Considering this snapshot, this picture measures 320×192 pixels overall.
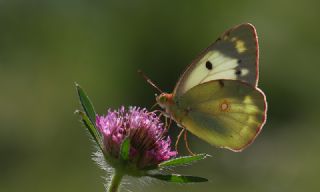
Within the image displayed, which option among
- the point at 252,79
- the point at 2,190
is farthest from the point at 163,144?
the point at 2,190

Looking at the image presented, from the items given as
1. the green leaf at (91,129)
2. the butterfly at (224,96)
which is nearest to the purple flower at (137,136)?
the green leaf at (91,129)

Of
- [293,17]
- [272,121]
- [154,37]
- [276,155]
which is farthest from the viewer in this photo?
[293,17]

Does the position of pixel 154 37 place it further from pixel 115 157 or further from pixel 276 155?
pixel 115 157

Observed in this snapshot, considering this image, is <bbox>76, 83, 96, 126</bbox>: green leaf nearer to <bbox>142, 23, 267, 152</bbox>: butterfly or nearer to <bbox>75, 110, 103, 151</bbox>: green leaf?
<bbox>75, 110, 103, 151</bbox>: green leaf

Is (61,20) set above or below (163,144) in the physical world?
above

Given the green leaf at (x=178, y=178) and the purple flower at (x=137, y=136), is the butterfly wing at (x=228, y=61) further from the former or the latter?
the green leaf at (x=178, y=178)
